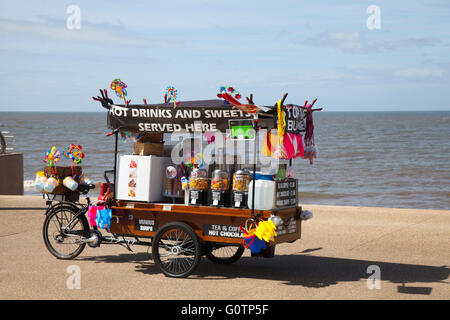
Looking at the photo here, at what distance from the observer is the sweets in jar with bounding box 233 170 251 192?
305 inches

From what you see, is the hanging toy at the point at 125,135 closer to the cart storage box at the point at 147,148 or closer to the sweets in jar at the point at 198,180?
the cart storage box at the point at 147,148

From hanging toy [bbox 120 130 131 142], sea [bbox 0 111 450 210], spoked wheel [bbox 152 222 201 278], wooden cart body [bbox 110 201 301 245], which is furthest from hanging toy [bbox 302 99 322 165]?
sea [bbox 0 111 450 210]

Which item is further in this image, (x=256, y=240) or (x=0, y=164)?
(x=0, y=164)

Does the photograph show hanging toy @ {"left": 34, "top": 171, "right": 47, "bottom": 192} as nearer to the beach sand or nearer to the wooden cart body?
the beach sand

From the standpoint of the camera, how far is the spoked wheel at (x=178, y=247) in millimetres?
7941

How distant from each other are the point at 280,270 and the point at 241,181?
68.1 inches

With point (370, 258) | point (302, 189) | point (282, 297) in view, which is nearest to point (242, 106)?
point (282, 297)

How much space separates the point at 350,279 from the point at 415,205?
1405 cm

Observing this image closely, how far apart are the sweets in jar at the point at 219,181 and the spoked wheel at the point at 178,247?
61 cm

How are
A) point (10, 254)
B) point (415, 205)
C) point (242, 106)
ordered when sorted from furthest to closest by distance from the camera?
point (415, 205) < point (10, 254) < point (242, 106)

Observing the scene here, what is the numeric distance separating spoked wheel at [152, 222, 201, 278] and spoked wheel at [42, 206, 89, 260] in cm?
148

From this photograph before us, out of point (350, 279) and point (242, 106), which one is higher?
point (242, 106)

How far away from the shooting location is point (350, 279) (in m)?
8.10
